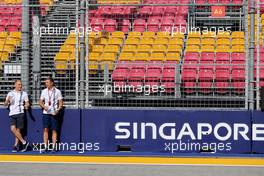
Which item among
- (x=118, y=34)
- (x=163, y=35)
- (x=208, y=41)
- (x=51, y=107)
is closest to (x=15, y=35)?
(x=51, y=107)

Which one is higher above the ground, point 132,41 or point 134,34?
point 134,34

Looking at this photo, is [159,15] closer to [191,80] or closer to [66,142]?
[191,80]

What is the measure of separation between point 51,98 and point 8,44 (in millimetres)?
1981

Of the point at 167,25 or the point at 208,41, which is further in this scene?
the point at 167,25

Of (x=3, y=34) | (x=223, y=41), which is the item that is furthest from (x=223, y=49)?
(x=3, y=34)

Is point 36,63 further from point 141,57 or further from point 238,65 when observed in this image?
point 238,65

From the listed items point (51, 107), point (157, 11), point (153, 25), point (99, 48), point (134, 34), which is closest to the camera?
point (51, 107)

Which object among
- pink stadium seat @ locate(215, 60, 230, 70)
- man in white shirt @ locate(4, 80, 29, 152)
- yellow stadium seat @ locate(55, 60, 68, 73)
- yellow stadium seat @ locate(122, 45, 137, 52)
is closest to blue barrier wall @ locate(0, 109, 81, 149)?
man in white shirt @ locate(4, 80, 29, 152)

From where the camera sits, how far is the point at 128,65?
13.2m

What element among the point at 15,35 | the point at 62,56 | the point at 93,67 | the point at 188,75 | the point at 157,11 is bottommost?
the point at 188,75

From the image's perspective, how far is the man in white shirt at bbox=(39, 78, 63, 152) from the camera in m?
13.1

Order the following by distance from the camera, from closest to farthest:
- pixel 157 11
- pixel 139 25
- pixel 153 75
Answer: pixel 153 75 < pixel 139 25 < pixel 157 11

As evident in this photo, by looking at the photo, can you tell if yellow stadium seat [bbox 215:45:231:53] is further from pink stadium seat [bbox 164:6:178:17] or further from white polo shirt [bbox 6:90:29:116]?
white polo shirt [bbox 6:90:29:116]

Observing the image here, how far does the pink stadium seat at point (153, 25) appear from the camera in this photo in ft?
48.9
